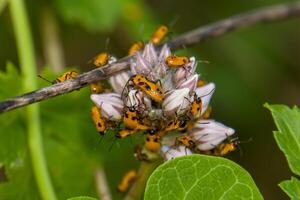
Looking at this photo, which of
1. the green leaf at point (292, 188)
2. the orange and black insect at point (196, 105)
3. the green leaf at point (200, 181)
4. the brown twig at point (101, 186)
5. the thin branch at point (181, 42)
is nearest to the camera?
the green leaf at point (200, 181)

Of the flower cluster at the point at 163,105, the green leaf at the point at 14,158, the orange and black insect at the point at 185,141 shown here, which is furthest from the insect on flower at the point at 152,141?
the green leaf at the point at 14,158

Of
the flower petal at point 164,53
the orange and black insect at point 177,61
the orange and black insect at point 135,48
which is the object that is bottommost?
the orange and black insect at point 177,61

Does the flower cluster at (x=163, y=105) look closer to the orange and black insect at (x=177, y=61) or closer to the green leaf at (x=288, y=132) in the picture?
the orange and black insect at (x=177, y=61)

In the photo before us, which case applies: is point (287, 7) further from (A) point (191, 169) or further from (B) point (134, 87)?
(A) point (191, 169)

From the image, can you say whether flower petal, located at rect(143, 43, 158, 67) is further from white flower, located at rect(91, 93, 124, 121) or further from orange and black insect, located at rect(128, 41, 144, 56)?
white flower, located at rect(91, 93, 124, 121)

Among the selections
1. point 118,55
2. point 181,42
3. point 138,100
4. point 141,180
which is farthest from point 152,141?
point 118,55

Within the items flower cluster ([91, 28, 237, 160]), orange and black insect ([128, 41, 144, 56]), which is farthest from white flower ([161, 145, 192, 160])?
orange and black insect ([128, 41, 144, 56])
